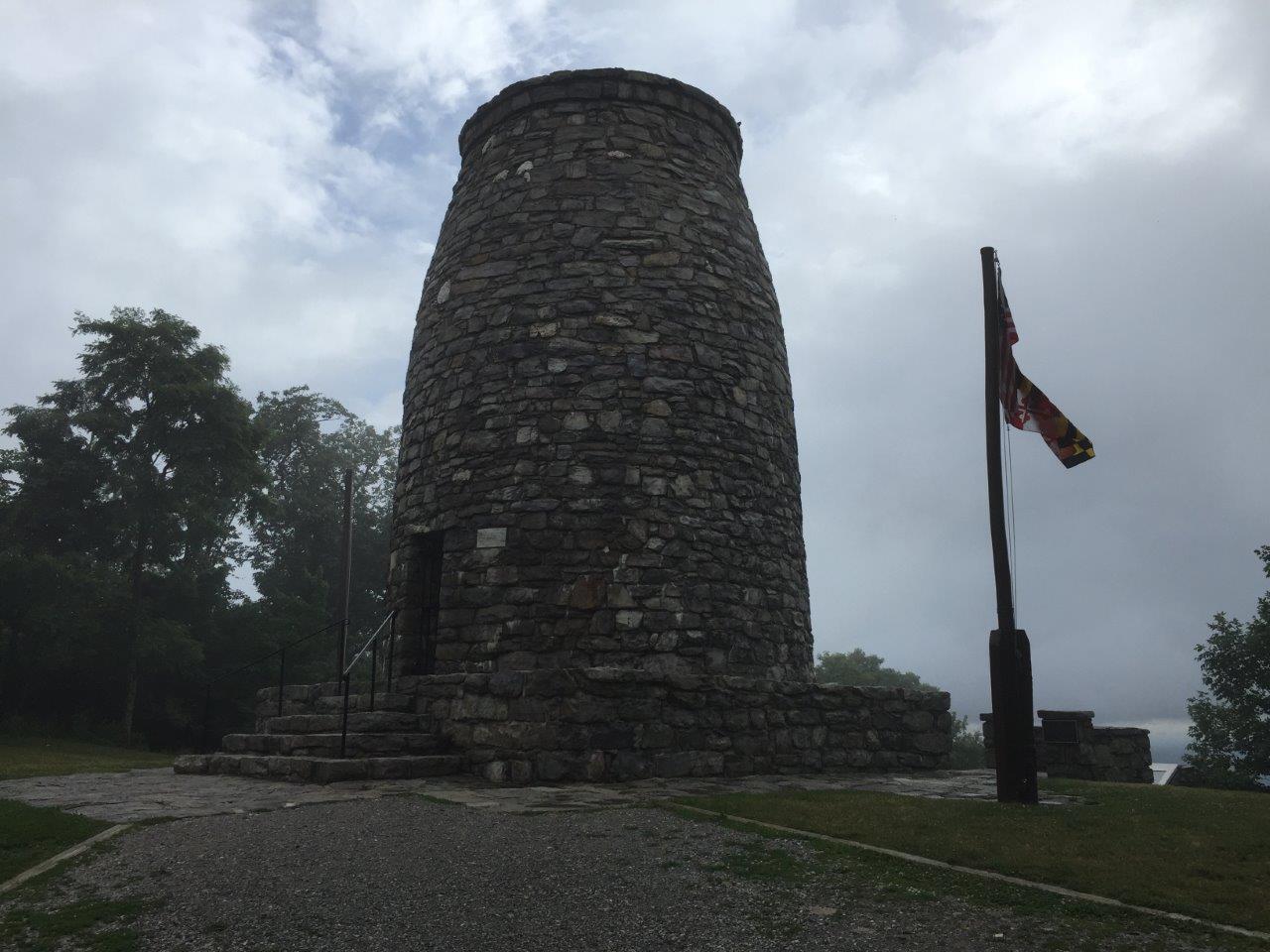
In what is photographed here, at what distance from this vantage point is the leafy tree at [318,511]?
32.7 meters

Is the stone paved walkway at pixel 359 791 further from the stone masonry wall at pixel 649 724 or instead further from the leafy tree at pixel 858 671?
the leafy tree at pixel 858 671

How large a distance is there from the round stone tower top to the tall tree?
52.3ft

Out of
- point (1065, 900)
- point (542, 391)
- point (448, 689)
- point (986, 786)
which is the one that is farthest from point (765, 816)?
point (542, 391)

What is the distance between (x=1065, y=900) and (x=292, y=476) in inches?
1464

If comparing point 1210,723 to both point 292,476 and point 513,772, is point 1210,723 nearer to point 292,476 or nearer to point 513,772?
point 513,772

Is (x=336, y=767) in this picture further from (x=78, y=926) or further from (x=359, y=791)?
(x=78, y=926)

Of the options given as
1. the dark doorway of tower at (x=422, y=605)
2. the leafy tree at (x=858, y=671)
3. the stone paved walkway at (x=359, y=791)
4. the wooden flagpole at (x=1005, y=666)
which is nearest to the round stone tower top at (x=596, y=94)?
the dark doorway of tower at (x=422, y=605)

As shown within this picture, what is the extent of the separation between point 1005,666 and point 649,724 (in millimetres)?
2949

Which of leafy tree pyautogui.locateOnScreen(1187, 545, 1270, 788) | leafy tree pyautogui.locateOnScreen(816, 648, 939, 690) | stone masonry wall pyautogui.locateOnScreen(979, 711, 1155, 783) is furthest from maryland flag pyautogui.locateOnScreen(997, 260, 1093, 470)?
leafy tree pyautogui.locateOnScreen(816, 648, 939, 690)

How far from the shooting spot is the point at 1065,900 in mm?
4023

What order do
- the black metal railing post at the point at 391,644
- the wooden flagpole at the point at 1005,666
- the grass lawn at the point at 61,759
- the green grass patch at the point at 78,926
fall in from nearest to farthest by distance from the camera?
1. the green grass patch at the point at 78,926
2. the wooden flagpole at the point at 1005,666
3. the grass lawn at the point at 61,759
4. the black metal railing post at the point at 391,644

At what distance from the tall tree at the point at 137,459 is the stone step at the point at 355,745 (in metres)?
16.5

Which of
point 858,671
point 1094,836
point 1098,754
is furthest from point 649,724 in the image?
point 858,671

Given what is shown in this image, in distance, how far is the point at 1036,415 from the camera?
8070mm
